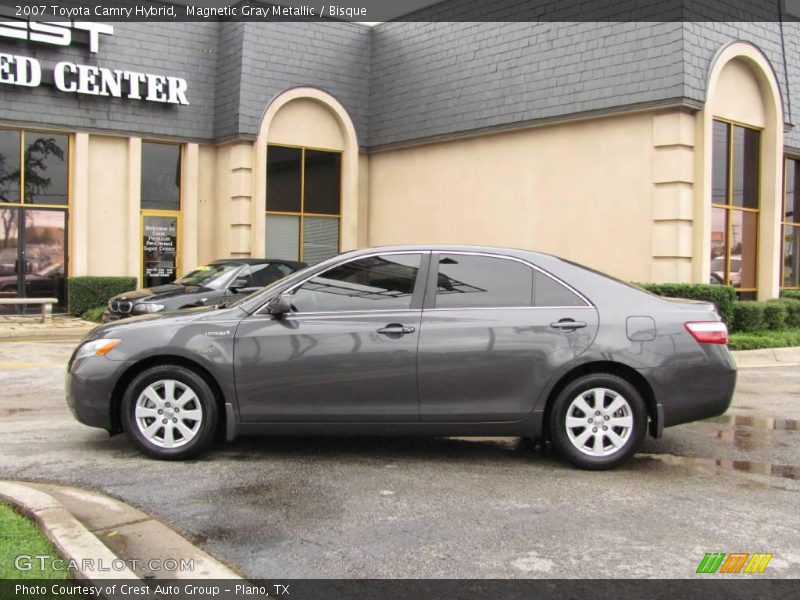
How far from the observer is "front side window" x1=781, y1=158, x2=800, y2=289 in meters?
18.8

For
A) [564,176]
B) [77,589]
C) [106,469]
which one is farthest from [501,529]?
[564,176]

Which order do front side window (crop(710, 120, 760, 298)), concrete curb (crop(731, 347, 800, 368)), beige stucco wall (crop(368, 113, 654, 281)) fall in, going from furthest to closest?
front side window (crop(710, 120, 760, 298)) < beige stucco wall (crop(368, 113, 654, 281)) < concrete curb (crop(731, 347, 800, 368))

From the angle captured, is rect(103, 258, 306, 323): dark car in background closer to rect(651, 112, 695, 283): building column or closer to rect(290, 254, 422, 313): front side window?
rect(290, 254, 422, 313): front side window

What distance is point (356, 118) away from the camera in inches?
803

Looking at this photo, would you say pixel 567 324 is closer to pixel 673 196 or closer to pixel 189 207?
pixel 673 196

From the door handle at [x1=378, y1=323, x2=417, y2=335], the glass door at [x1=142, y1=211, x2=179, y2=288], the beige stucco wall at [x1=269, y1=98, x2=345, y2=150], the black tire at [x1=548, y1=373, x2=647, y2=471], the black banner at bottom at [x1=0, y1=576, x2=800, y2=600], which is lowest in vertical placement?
the black banner at bottom at [x1=0, y1=576, x2=800, y2=600]

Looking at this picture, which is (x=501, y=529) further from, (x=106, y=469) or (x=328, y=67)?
(x=328, y=67)

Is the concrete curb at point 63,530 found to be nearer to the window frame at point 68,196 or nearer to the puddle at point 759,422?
the puddle at point 759,422

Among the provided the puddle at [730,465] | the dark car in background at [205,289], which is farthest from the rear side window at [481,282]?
the dark car in background at [205,289]

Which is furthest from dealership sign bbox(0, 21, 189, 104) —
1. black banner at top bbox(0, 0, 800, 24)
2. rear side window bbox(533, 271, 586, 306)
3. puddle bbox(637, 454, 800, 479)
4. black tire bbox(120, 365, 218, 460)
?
puddle bbox(637, 454, 800, 479)

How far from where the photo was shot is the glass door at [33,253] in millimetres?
17422

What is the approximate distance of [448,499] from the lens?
5156 millimetres

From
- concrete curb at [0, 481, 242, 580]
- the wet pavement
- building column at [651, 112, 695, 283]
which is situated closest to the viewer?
concrete curb at [0, 481, 242, 580]

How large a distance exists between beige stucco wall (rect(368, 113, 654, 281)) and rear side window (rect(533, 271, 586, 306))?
30.0 feet
